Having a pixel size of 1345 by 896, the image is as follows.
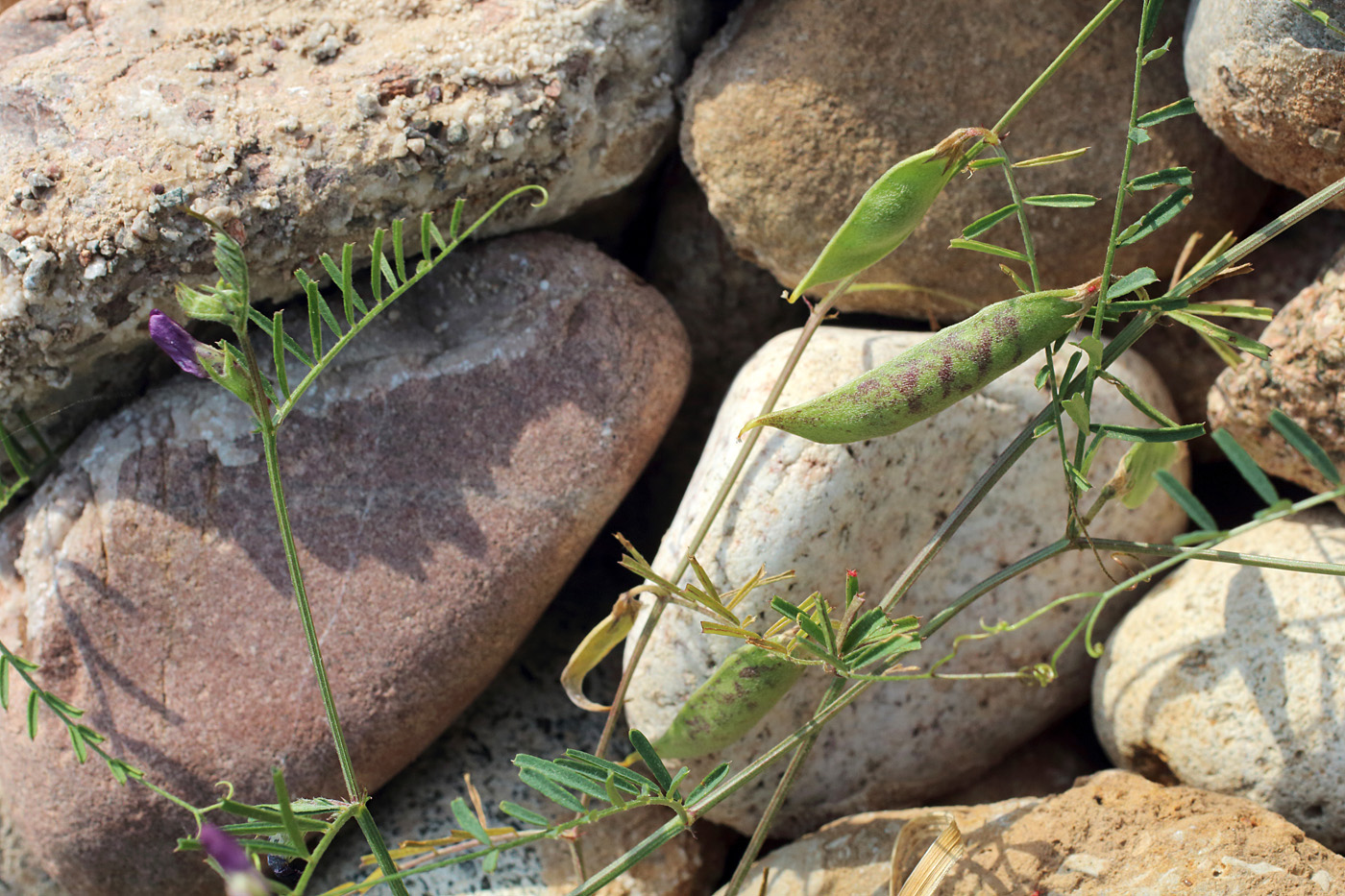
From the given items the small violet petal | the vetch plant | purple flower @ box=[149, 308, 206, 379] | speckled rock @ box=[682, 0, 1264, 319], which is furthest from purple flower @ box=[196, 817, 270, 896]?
speckled rock @ box=[682, 0, 1264, 319]

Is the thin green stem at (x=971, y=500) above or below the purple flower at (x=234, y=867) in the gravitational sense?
below

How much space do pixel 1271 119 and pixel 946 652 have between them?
0.90m

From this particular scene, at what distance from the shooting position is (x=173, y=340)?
946 mm

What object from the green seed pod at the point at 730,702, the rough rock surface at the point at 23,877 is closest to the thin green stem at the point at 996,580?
the green seed pod at the point at 730,702

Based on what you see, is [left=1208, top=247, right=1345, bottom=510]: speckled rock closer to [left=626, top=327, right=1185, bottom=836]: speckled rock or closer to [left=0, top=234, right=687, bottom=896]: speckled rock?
[left=626, top=327, right=1185, bottom=836]: speckled rock

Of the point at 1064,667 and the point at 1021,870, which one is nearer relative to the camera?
the point at 1021,870

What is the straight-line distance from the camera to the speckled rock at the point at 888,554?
54.0 inches

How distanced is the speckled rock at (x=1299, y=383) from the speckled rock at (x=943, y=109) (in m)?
0.26

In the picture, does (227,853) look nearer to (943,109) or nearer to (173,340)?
(173,340)

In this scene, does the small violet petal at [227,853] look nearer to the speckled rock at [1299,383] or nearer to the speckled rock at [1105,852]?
the speckled rock at [1105,852]

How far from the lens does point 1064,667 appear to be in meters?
1.60

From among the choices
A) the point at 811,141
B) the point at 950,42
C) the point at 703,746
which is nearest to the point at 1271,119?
the point at 950,42

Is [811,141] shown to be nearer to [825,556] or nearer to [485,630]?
[825,556]

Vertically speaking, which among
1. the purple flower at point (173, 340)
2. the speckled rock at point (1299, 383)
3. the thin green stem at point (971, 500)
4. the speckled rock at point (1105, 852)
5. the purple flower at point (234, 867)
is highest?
the purple flower at point (173, 340)
